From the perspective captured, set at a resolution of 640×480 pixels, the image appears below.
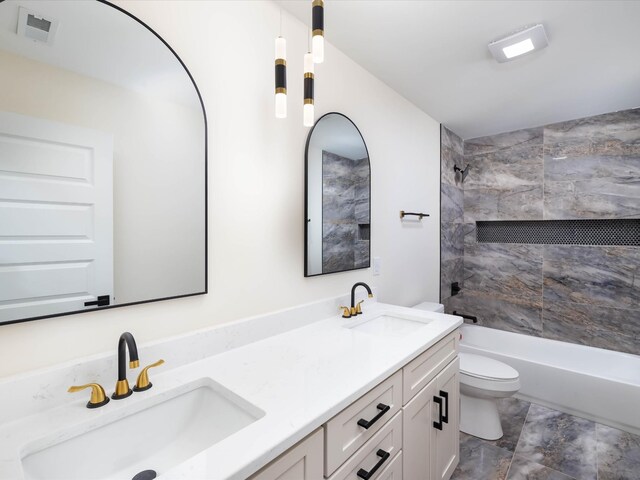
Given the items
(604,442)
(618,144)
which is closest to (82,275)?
(604,442)

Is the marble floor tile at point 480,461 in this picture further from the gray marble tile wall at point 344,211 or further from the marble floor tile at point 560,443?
the gray marble tile wall at point 344,211

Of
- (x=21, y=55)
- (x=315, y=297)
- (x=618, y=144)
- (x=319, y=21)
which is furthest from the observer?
(x=618, y=144)

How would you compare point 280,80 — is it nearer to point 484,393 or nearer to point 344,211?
point 344,211

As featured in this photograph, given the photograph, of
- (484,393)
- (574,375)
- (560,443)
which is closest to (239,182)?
(484,393)

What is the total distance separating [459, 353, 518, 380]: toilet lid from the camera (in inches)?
80.6

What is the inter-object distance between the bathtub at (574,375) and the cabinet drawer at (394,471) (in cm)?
184

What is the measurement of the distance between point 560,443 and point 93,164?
295 cm

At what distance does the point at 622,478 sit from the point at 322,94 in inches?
106

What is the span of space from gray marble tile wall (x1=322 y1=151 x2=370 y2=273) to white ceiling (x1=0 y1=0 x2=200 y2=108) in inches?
32.5

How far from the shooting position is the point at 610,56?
187 centimetres

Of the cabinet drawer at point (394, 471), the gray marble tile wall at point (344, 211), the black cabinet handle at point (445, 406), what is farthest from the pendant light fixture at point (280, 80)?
the black cabinet handle at point (445, 406)

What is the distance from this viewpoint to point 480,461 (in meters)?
1.88

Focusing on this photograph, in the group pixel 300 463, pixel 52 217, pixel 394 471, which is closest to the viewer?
pixel 300 463

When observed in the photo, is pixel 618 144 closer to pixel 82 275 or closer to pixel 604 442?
pixel 604 442
